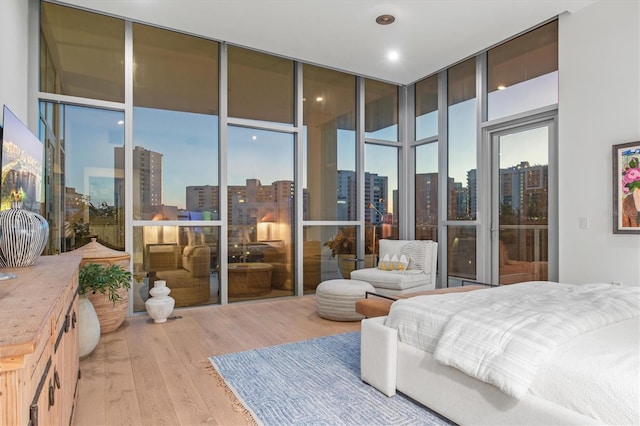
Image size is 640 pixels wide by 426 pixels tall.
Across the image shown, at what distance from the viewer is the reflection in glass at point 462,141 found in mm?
4988

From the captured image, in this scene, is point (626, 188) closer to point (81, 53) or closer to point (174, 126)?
point (174, 126)

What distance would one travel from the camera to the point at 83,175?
12.8 feet

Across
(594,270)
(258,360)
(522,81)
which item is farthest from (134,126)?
(594,270)

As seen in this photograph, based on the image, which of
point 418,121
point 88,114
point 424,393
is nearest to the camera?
point 424,393

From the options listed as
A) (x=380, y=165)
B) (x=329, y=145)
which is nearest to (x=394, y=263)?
(x=380, y=165)

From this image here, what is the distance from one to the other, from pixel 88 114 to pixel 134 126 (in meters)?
0.43

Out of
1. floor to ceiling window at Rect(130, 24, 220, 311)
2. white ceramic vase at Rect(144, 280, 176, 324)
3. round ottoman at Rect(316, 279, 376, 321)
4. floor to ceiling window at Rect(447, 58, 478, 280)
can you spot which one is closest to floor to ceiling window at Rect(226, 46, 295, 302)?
floor to ceiling window at Rect(130, 24, 220, 311)

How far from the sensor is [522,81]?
14.4 feet

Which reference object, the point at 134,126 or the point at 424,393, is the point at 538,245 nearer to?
the point at 424,393

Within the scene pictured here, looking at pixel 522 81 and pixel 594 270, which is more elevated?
pixel 522 81

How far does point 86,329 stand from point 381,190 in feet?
13.5

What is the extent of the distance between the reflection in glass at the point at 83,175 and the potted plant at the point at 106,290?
70cm

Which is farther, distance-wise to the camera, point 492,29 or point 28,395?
point 492,29

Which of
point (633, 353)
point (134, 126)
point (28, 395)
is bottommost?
point (633, 353)
